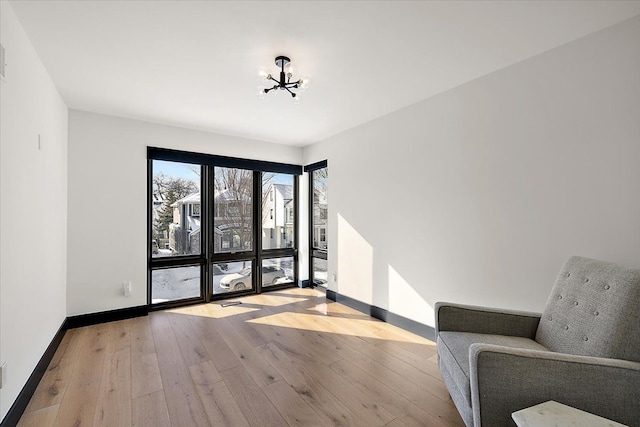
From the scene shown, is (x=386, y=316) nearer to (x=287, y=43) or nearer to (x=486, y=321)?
(x=486, y=321)

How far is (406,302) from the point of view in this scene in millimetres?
3240

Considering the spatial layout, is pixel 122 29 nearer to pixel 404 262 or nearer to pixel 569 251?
pixel 404 262

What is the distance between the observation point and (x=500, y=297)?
2.43 meters

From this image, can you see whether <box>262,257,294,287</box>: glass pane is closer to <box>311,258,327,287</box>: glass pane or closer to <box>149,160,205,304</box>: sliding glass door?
<box>311,258,327,287</box>: glass pane

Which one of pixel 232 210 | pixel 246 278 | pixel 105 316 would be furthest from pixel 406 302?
pixel 105 316

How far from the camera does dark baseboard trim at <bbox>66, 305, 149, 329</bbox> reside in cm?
326

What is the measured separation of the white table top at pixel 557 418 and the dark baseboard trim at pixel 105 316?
401cm

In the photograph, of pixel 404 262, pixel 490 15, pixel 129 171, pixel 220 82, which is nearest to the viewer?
pixel 490 15

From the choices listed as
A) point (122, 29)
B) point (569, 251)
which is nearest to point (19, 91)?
point (122, 29)

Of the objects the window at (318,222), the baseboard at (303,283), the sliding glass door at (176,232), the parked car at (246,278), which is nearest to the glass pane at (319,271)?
the window at (318,222)

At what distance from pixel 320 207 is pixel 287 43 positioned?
3.08m

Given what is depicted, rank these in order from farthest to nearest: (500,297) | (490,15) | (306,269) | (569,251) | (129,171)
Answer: (306,269)
(129,171)
(500,297)
(569,251)
(490,15)

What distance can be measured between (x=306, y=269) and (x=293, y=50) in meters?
3.72

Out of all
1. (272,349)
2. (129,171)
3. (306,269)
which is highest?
(129,171)
